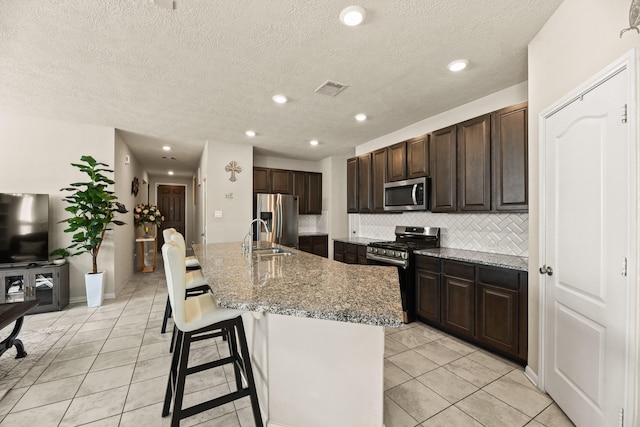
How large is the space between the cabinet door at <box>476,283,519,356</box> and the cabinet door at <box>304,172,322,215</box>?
4.03 m

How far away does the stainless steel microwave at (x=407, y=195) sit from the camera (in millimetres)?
3389

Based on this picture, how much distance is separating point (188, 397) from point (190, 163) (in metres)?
5.94

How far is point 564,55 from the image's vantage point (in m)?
1.70

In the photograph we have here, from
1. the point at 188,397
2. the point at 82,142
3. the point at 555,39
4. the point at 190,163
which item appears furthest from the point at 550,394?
the point at 190,163

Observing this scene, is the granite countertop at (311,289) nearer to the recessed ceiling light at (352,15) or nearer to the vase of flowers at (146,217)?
the recessed ceiling light at (352,15)

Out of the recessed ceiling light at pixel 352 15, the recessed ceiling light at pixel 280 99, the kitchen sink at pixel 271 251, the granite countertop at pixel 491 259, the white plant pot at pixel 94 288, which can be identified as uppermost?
the recessed ceiling light at pixel 280 99

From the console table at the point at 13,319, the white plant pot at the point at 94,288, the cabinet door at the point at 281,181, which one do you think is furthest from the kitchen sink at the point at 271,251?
the cabinet door at the point at 281,181

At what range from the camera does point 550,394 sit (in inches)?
72.9

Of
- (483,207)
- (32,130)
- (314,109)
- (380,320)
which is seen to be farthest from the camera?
(32,130)

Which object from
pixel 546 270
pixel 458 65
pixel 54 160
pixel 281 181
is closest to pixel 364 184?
pixel 281 181

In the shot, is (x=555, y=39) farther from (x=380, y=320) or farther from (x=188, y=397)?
(x=188, y=397)

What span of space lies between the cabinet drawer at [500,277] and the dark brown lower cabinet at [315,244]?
370 cm

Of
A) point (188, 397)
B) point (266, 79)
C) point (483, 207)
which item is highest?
point (266, 79)

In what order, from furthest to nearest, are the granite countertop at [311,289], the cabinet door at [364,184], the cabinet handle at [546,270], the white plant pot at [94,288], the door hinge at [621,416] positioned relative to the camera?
the cabinet door at [364,184], the white plant pot at [94,288], the cabinet handle at [546,270], the door hinge at [621,416], the granite countertop at [311,289]
